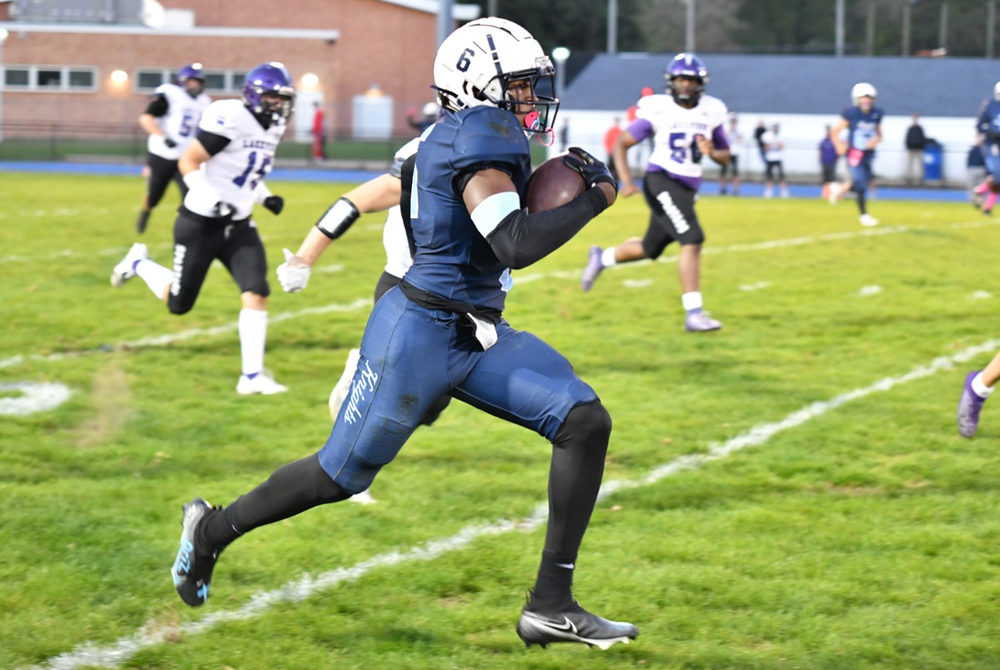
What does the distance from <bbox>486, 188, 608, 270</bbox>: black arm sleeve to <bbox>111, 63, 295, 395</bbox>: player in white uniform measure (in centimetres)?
373

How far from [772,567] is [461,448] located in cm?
191

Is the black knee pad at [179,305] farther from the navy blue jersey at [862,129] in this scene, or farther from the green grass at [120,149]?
the green grass at [120,149]

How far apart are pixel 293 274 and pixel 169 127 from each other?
957 cm

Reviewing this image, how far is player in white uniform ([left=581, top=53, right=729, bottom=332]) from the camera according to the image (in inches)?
326

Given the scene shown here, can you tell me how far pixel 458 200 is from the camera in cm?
310

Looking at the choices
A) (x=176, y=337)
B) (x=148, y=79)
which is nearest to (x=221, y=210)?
(x=176, y=337)

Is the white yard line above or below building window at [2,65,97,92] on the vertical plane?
below

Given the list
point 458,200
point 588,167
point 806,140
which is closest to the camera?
point 458,200

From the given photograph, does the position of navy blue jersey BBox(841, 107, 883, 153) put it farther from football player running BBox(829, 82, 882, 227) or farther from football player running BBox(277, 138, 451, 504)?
football player running BBox(277, 138, 451, 504)

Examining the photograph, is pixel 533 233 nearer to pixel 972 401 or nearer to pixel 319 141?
pixel 972 401

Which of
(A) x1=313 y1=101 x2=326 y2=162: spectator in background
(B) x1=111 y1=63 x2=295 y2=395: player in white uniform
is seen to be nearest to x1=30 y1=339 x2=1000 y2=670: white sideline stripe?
(B) x1=111 y1=63 x2=295 y2=395: player in white uniform

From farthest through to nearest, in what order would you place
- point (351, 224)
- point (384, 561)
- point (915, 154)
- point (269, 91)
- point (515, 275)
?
point (915, 154) < point (515, 275) < point (269, 91) < point (351, 224) < point (384, 561)

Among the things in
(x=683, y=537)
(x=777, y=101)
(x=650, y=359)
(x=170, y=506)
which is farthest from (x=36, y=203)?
(x=777, y=101)

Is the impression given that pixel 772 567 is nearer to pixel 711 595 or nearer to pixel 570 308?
pixel 711 595
